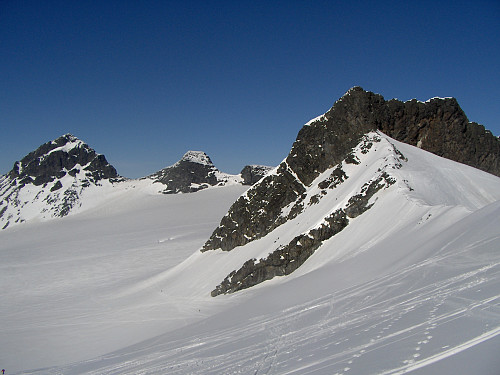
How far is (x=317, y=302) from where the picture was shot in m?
12.0

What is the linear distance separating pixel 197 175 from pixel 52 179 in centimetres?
4285

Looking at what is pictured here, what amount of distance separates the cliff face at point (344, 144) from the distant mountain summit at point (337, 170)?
8 cm

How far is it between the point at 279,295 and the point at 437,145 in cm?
2439

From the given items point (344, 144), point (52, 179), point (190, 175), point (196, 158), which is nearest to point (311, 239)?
point (344, 144)

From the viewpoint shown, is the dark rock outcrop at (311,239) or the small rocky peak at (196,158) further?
the small rocky peak at (196,158)

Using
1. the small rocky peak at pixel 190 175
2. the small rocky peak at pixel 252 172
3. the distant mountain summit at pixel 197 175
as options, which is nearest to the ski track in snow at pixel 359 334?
Answer: the small rocky peak at pixel 190 175

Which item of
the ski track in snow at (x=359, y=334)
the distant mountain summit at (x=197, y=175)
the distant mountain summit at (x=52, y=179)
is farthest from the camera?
the distant mountain summit at (x=197, y=175)

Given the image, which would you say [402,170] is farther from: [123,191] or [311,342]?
[123,191]

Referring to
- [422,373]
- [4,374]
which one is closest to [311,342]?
[422,373]

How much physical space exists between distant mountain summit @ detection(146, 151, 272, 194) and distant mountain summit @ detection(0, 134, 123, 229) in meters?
19.8

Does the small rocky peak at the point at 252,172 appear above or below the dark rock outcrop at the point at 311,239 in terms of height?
above

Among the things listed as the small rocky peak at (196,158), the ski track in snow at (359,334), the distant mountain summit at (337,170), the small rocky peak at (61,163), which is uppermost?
the small rocky peak at (61,163)

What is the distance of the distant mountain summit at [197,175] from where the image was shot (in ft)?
343

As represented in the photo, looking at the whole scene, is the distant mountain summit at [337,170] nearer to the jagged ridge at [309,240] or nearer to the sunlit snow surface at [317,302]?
the jagged ridge at [309,240]
